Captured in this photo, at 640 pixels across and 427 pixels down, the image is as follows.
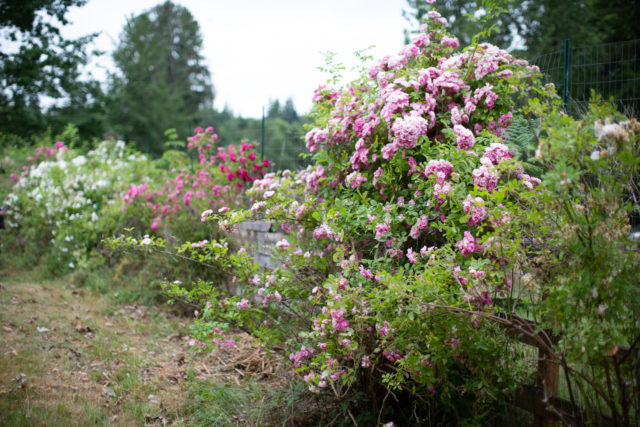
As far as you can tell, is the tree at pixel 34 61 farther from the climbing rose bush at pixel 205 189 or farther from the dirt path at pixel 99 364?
the dirt path at pixel 99 364

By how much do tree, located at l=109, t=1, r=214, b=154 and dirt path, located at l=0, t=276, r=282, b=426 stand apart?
15.7m

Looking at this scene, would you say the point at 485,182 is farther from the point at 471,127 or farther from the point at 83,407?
the point at 83,407

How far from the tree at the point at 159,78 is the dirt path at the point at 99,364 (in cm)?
1569

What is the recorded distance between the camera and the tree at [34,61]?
1335cm

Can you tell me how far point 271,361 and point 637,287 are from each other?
2926 millimetres

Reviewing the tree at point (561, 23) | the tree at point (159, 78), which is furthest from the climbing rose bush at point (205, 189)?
the tree at point (159, 78)

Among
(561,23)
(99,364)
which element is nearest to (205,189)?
(99,364)

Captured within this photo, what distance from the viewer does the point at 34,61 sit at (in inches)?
550

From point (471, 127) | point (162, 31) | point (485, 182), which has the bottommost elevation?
point (485, 182)

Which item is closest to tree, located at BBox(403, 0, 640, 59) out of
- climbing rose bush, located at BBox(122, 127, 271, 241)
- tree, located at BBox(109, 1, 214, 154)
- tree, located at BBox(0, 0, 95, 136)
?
climbing rose bush, located at BBox(122, 127, 271, 241)

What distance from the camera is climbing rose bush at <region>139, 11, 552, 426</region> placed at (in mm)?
2102

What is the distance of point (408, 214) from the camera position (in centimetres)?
254

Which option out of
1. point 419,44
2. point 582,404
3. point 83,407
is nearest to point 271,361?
point 83,407

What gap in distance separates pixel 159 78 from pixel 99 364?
26.1 meters
